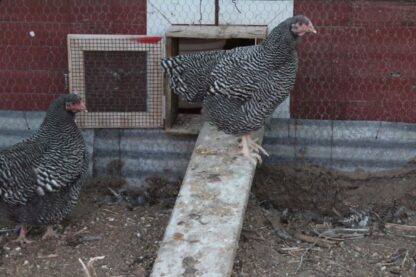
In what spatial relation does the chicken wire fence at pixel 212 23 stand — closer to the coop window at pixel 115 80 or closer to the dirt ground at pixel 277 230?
the coop window at pixel 115 80

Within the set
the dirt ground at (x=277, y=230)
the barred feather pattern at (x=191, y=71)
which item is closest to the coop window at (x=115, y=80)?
the barred feather pattern at (x=191, y=71)

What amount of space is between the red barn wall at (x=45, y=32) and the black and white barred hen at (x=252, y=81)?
2.87 feet

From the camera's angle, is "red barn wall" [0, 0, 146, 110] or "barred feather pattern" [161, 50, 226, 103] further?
"red barn wall" [0, 0, 146, 110]

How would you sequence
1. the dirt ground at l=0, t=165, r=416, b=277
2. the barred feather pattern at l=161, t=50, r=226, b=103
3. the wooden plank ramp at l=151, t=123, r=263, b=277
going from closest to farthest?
the wooden plank ramp at l=151, t=123, r=263, b=277 < the dirt ground at l=0, t=165, r=416, b=277 < the barred feather pattern at l=161, t=50, r=226, b=103

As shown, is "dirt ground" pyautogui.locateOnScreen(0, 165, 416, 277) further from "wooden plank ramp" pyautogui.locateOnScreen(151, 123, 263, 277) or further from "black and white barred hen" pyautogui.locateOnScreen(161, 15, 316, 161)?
"black and white barred hen" pyautogui.locateOnScreen(161, 15, 316, 161)

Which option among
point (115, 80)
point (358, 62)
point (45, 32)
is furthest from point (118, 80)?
point (358, 62)

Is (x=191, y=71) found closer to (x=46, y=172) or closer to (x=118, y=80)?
(x=118, y=80)


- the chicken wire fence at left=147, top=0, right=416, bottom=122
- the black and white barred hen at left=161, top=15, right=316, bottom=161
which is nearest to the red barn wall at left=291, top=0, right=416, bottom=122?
the chicken wire fence at left=147, top=0, right=416, bottom=122

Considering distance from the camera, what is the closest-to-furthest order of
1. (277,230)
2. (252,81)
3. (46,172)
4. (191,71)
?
(46,172), (252,81), (277,230), (191,71)

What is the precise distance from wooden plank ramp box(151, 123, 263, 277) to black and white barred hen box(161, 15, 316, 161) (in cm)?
18

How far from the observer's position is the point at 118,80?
473cm

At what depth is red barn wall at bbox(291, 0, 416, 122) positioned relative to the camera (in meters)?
4.53

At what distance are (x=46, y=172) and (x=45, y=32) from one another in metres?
1.32

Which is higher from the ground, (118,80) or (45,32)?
(45,32)
